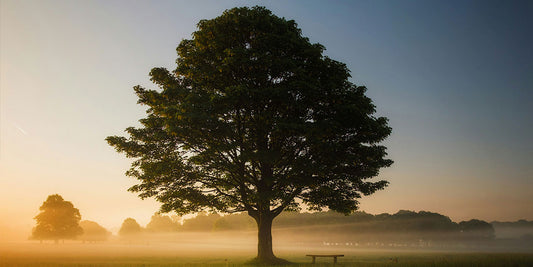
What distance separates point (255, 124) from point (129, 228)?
6801 inches

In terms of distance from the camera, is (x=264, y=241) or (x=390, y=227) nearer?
(x=264, y=241)

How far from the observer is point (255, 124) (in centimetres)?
2428

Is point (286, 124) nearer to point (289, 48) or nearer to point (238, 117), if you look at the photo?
point (238, 117)

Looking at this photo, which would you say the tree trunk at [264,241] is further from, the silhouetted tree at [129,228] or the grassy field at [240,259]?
the silhouetted tree at [129,228]

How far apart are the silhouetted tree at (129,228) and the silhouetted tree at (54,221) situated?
88673 millimetres

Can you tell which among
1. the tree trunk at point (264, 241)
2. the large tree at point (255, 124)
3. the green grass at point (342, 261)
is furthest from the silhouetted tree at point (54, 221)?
the tree trunk at point (264, 241)

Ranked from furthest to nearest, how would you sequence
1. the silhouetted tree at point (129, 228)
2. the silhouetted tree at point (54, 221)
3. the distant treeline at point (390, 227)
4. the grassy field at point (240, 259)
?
the silhouetted tree at point (129, 228)
the distant treeline at point (390, 227)
the silhouetted tree at point (54, 221)
the grassy field at point (240, 259)

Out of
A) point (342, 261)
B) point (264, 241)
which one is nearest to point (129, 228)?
point (342, 261)

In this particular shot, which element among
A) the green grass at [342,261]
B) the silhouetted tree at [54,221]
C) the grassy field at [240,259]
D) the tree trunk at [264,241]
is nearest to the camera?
the green grass at [342,261]

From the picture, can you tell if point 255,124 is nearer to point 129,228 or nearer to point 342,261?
point 342,261

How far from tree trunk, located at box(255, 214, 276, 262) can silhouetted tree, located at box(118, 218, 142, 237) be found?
16533 cm

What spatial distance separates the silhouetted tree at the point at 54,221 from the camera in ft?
279

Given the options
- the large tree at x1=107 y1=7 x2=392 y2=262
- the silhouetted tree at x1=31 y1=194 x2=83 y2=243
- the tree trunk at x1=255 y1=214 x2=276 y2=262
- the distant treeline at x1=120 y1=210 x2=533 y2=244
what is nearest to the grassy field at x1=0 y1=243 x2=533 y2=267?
the tree trunk at x1=255 y1=214 x2=276 y2=262

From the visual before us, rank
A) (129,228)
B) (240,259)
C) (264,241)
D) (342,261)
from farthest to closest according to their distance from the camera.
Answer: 1. (129,228)
2. (240,259)
3. (342,261)
4. (264,241)
